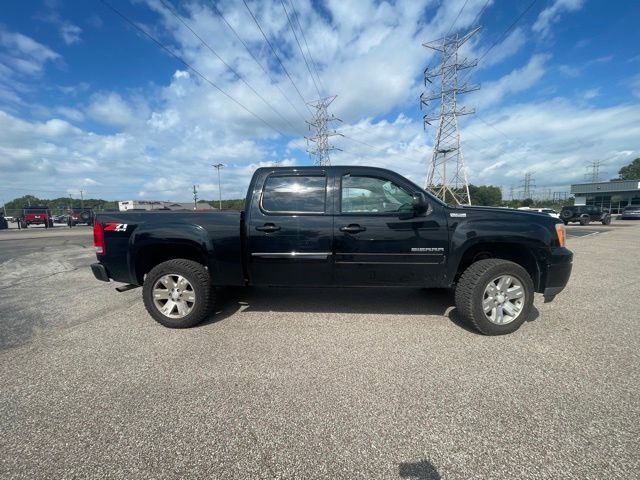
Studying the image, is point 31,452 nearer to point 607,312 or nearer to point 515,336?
point 515,336

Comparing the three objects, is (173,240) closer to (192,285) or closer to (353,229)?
(192,285)

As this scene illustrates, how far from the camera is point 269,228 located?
350 centimetres

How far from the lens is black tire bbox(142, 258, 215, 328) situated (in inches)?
139

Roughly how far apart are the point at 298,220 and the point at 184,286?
1622 millimetres

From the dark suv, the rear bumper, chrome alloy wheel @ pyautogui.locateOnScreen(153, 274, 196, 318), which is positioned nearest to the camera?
chrome alloy wheel @ pyautogui.locateOnScreen(153, 274, 196, 318)

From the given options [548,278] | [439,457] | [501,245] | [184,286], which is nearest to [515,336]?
[548,278]

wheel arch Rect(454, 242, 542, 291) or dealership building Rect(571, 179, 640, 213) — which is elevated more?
dealership building Rect(571, 179, 640, 213)

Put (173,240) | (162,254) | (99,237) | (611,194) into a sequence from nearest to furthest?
(173,240)
(99,237)
(162,254)
(611,194)

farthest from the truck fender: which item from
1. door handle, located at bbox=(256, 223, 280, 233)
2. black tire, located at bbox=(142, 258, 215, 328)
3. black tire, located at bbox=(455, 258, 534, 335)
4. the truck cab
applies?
black tire, located at bbox=(455, 258, 534, 335)

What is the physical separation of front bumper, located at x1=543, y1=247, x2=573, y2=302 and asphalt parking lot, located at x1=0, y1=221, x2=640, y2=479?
1.64 ft

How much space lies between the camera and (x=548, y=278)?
344 cm

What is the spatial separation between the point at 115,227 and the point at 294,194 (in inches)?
89.6

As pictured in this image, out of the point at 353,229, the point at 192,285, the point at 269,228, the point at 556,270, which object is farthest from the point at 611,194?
the point at 192,285

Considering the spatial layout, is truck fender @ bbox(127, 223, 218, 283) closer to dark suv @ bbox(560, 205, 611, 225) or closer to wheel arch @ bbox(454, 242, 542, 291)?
wheel arch @ bbox(454, 242, 542, 291)
